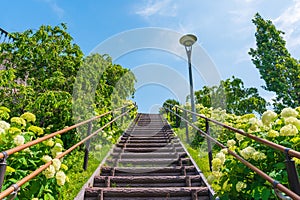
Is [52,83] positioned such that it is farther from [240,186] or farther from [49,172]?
[240,186]

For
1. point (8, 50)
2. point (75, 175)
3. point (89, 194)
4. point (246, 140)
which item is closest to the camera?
point (246, 140)

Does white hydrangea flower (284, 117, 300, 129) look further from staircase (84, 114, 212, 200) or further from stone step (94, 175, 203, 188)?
stone step (94, 175, 203, 188)

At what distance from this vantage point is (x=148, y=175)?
144 inches

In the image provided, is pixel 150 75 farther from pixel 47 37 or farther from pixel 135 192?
pixel 135 192

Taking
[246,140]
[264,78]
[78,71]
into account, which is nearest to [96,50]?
[78,71]

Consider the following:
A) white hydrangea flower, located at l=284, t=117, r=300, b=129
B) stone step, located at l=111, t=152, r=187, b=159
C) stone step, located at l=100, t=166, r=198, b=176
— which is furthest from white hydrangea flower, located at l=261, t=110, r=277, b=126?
stone step, located at l=111, t=152, r=187, b=159

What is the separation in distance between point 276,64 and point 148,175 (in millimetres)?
12083

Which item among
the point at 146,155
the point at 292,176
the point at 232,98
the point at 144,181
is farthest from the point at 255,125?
the point at 232,98

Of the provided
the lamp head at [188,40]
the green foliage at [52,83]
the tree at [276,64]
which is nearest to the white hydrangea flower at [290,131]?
the green foliage at [52,83]

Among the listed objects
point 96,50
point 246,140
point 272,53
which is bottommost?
point 246,140

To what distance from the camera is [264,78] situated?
44.6 ft

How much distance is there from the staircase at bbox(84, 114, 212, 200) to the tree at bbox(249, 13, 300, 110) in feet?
31.9

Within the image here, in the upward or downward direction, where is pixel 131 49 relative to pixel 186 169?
upward

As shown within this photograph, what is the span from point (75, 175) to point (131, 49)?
19.5 feet
